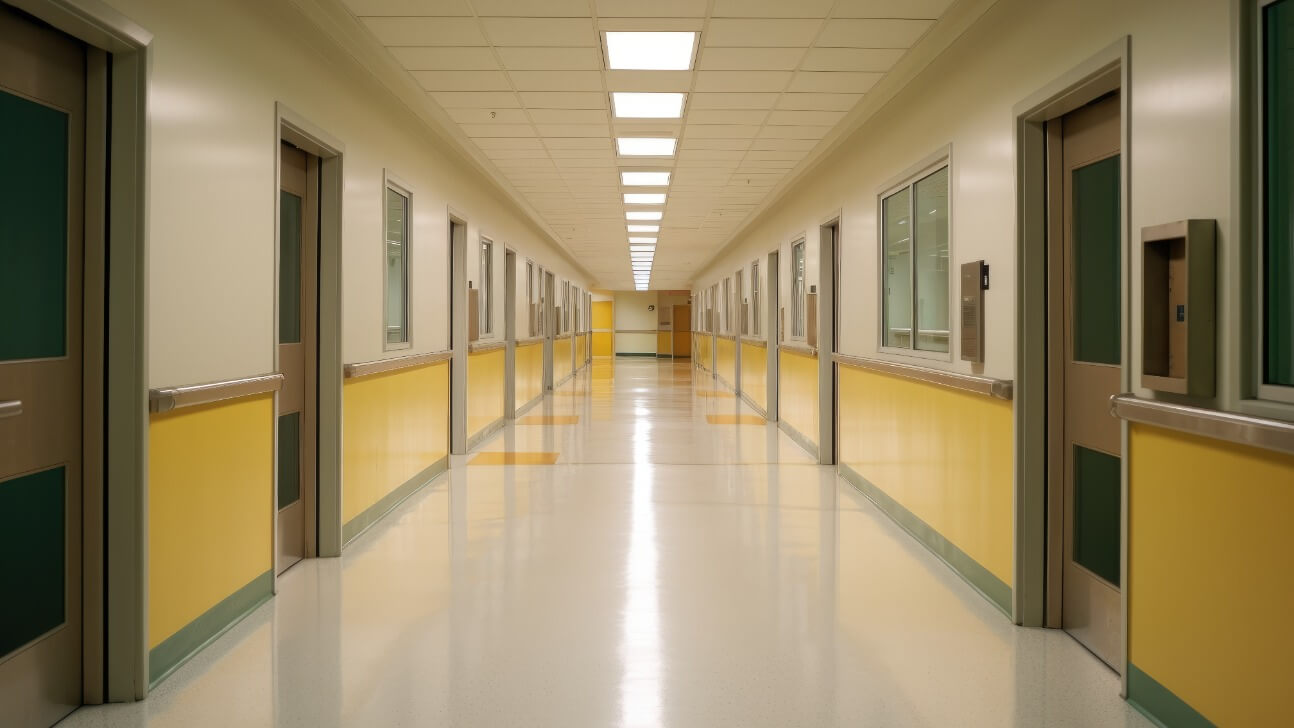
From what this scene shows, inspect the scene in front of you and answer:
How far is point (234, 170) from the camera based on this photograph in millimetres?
3895

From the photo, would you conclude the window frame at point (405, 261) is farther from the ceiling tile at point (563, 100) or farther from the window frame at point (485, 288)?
the window frame at point (485, 288)

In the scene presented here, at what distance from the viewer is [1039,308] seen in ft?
13.2

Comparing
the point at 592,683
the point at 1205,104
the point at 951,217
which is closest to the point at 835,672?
the point at 592,683

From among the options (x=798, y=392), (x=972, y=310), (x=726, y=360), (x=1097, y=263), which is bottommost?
(x=798, y=392)

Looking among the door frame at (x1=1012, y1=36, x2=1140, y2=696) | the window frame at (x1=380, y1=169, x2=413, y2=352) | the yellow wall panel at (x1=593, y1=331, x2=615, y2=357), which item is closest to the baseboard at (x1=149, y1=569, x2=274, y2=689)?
the window frame at (x1=380, y1=169, x2=413, y2=352)

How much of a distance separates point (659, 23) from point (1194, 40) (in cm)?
266

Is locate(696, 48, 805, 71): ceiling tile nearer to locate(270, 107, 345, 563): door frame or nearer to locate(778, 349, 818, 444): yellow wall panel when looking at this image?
locate(270, 107, 345, 563): door frame

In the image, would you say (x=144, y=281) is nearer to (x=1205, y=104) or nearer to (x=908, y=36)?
(x=1205, y=104)

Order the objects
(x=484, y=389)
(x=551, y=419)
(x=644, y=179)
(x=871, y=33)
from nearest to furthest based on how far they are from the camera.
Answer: (x=871, y=33) → (x=644, y=179) → (x=484, y=389) → (x=551, y=419)

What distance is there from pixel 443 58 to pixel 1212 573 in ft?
15.3

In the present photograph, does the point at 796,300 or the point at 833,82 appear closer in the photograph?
the point at 833,82

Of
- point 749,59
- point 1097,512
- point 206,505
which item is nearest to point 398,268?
point 749,59

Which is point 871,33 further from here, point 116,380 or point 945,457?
point 116,380

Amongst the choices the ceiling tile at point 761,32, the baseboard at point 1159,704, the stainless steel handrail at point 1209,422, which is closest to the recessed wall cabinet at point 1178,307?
the stainless steel handrail at point 1209,422
